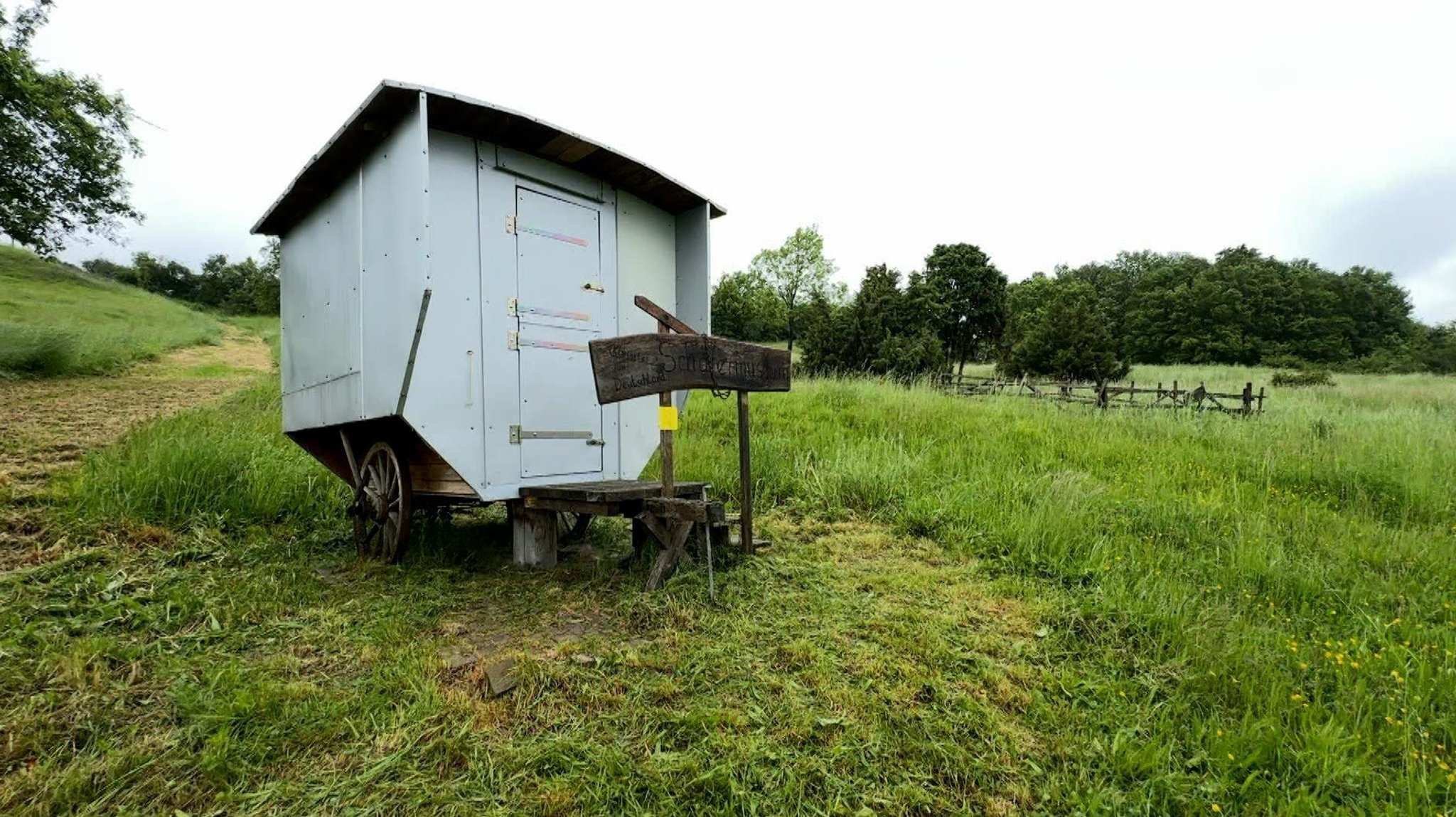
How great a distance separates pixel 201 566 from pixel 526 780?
11.4 feet

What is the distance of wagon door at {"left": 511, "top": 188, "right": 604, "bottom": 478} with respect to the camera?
4805 mm

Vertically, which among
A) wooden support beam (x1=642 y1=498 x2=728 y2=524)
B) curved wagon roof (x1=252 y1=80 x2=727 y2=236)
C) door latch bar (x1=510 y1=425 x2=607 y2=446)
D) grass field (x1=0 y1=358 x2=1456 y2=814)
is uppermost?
curved wagon roof (x1=252 y1=80 x2=727 y2=236)

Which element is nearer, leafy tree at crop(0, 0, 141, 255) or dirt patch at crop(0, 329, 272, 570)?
dirt patch at crop(0, 329, 272, 570)

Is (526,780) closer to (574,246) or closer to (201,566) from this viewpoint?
(201,566)

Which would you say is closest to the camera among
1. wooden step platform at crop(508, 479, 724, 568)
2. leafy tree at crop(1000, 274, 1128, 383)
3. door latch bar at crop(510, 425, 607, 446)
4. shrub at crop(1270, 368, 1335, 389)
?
wooden step platform at crop(508, 479, 724, 568)

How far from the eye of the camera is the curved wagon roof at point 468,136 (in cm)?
418

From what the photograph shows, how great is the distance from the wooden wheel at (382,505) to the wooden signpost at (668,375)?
181 centimetres

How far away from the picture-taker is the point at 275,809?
228 centimetres

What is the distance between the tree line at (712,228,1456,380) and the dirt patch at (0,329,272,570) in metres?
24.3

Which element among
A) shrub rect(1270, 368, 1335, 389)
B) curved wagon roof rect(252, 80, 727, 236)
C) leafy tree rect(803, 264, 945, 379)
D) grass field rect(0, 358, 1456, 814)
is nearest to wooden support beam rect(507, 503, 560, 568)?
grass field rect(0, 358, 1456, 814)

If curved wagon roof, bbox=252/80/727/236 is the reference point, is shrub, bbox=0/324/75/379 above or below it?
below

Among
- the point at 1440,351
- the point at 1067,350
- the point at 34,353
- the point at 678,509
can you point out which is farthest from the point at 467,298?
the point at 1440,351

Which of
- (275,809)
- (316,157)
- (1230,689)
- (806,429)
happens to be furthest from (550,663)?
(806,429)

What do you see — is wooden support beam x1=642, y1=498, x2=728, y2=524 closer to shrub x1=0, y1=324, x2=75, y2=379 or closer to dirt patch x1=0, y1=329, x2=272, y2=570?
dirt patch x1=0, y1=329, x2=272, y2=570
